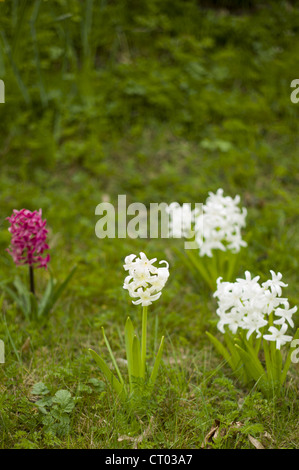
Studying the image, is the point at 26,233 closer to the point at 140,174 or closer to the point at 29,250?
the point at 29,250

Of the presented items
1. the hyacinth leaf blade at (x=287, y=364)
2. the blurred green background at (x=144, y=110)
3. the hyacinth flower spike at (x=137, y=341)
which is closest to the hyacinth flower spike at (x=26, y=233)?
the hyacinth flower spike at (x=137, y=341)

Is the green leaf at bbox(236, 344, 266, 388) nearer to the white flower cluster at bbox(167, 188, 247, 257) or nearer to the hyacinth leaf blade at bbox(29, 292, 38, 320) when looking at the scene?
the white flower cluster at bbox(167, 188, 247, 257)

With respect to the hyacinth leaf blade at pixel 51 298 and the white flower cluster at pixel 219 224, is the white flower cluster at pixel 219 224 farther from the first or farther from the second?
the hyacinth leaf blade at pixel 51 298

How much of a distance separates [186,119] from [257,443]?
3.77 metres

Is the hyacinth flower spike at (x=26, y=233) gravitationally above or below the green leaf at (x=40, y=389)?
above

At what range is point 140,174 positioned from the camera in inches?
181

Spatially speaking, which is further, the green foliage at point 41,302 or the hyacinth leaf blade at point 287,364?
the green foliage at point 41,302

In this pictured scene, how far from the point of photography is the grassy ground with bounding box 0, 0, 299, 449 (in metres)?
2.07

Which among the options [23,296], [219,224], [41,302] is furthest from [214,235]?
[23,296]

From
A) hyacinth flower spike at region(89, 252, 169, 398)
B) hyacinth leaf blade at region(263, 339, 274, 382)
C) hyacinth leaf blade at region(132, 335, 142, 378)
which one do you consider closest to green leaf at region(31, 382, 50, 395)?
hyacinth flower spike at region(89, 252, 169, 398)

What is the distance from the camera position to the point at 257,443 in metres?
1.96

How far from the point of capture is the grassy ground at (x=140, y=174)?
2072 mm

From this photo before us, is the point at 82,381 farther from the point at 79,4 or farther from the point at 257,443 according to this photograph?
the point at 79,4
